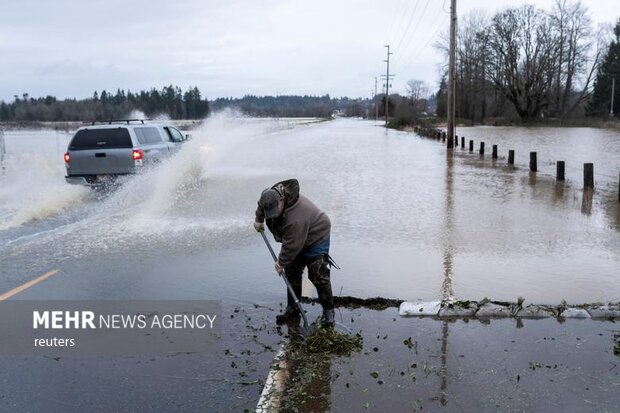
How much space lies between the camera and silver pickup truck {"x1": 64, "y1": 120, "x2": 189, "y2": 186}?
46.4 feet

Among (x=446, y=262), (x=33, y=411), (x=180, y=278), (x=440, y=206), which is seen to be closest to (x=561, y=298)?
(x=446, y=262)

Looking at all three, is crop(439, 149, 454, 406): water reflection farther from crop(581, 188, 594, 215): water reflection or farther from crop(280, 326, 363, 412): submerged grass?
crop(581, 188, 594, 215): water reflection

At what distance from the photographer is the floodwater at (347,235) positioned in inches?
269

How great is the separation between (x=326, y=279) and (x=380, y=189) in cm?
1044

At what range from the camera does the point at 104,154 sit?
1412 centimetres

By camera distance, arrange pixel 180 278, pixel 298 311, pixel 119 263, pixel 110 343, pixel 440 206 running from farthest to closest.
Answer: pixel 440 206, pixel 119 263, pixel 180 278, pixel 298 311, pixel 110 343

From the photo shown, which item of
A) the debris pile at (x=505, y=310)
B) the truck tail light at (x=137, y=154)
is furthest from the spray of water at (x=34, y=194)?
the debris pile at (x=505, y=310)

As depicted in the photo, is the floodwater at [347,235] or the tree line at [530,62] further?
the tree line at [530,62]

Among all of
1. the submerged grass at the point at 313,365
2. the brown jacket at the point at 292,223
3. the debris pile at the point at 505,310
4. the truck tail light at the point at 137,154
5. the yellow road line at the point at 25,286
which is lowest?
the submerged grass at the point at 313,365

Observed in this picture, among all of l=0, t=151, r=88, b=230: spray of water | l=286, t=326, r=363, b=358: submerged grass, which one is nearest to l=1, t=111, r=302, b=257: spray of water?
l=0, t=151, r=88, b=230: spray of water

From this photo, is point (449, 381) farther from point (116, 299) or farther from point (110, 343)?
point (116, 299)

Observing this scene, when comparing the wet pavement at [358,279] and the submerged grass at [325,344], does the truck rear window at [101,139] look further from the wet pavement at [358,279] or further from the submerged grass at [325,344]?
the submerged grass at [325,344]

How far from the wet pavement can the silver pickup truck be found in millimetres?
447

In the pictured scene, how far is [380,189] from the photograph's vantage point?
1563cm
